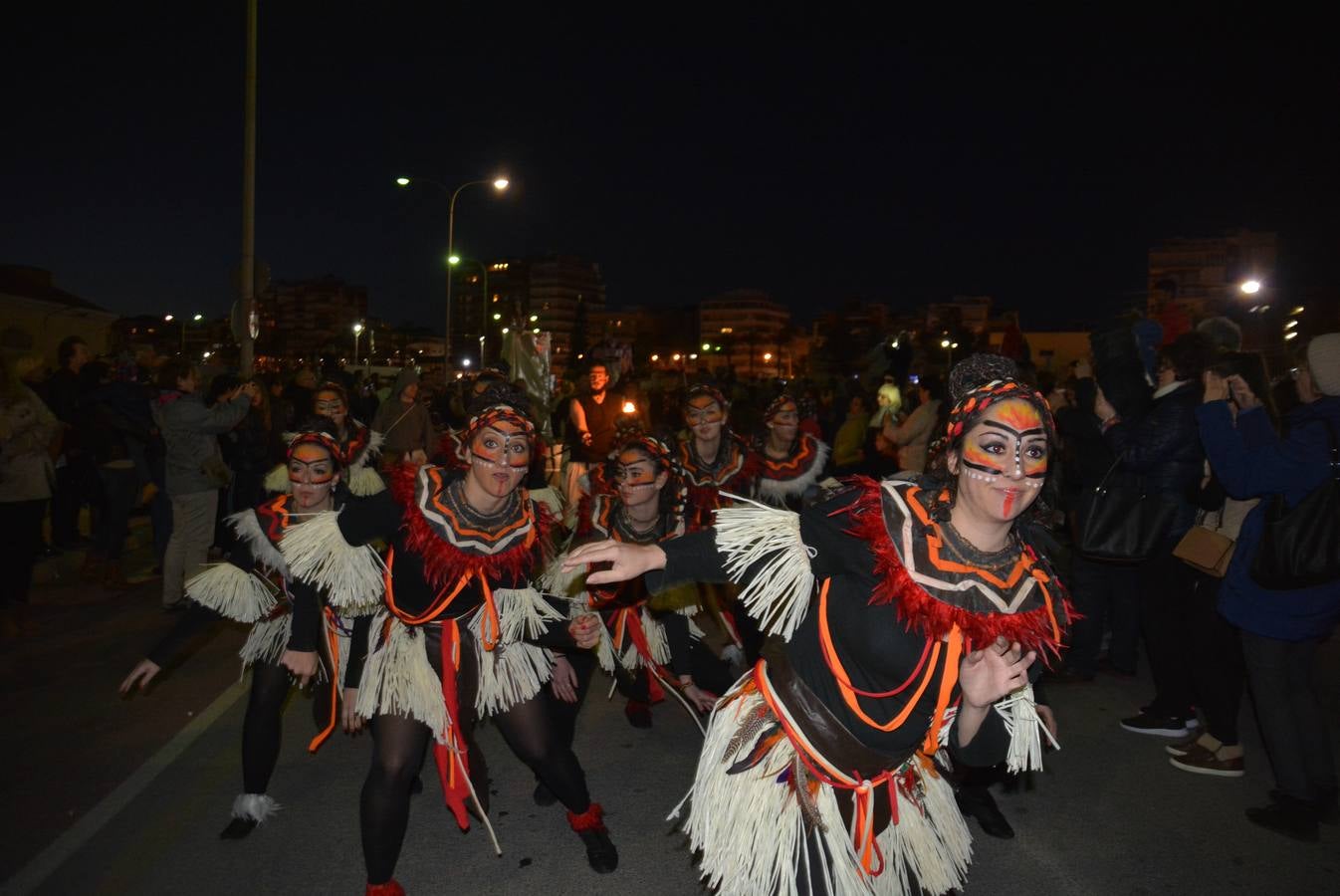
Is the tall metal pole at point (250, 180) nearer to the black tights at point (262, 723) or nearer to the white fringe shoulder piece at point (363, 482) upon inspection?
the white fringe shoulder piece at point (363, 482)

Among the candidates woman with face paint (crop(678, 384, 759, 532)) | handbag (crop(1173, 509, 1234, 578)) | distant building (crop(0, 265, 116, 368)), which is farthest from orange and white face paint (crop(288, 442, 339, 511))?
distant building (crop(0, 265, 116, 368))

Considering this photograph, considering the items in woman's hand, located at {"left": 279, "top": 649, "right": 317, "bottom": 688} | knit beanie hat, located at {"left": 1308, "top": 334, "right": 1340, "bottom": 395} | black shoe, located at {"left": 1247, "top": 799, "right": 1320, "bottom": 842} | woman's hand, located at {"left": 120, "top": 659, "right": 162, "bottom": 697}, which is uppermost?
knit beanie hat, located at {"left": 1308, "top": 334, "right": 1340, "bottom": 395}

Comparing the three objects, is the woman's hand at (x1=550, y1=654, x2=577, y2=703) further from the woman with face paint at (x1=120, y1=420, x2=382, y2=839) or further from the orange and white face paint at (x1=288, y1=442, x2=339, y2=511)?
the orange and white face paint at (x1=288, y1=442, x2=339, y2=511)

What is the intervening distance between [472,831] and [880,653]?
2459 millimetres

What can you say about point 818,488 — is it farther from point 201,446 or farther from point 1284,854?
point 201,446

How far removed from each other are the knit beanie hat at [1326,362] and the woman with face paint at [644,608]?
292 centimetres

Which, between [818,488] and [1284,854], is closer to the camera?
[1284,854]

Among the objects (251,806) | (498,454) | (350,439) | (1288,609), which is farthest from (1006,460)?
(350,439)

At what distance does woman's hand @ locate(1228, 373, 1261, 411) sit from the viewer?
4.02m

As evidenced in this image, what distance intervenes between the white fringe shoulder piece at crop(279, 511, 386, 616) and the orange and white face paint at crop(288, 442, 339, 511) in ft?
1.89

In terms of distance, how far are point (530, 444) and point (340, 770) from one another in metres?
2.24

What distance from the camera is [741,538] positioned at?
2508mm

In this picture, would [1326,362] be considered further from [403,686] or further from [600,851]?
[403,686]

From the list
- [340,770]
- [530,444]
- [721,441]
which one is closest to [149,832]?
[340,770]
